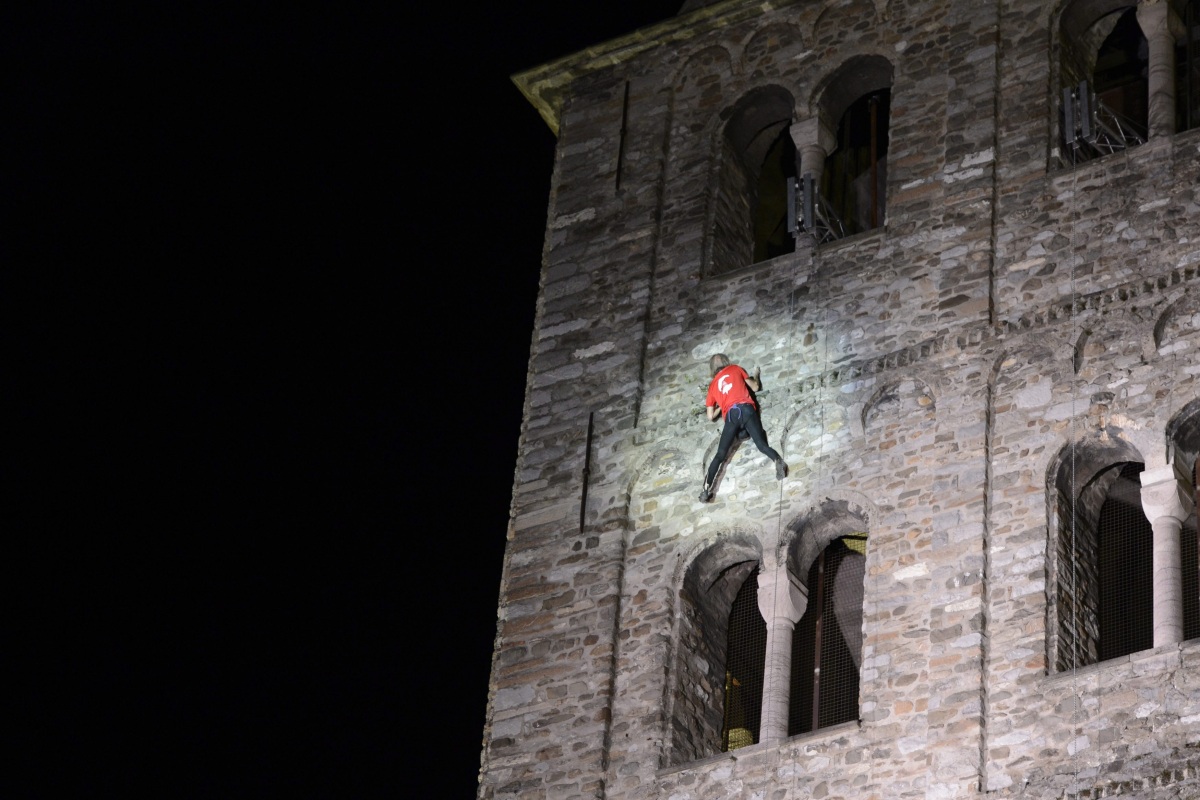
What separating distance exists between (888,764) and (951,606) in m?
1.36

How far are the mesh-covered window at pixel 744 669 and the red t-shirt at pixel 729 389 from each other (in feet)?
4.70

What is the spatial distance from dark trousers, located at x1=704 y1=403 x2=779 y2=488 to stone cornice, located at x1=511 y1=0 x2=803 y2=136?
4877 millimetres

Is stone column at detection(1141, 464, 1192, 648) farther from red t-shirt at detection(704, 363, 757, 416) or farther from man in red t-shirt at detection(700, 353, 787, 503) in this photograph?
red t-shirt at detection(704, 363, 757, 416)

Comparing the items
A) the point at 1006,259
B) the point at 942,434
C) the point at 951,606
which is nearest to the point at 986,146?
the point at 1006,259

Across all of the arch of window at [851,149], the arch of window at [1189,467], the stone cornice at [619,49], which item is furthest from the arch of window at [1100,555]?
the stone cornice at [619,49]

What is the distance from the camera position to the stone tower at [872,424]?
81.1ft

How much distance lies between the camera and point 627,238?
29.7 m

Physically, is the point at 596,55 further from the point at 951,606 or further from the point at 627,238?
the point at 951,606

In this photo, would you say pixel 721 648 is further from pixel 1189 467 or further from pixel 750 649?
pixel 1189 467

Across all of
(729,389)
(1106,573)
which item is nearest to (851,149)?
(729,389)

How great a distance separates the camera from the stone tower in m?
24.7

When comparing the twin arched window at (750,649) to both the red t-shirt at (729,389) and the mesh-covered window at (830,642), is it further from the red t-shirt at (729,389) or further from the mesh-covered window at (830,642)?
the red t-shirt at (729,389)

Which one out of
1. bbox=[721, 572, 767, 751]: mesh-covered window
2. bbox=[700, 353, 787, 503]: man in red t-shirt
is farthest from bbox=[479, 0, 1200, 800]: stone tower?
bbox=[700, 353, 787, 503]: man in red t-shirt

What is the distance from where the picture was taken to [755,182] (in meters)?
30.4
